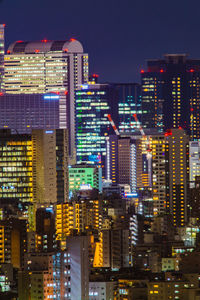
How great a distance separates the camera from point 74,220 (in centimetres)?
4906

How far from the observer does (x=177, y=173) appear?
2276 inches

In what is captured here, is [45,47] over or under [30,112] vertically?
over

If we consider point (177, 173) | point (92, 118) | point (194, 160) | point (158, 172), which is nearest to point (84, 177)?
point (194, 160)

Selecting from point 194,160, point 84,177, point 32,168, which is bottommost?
point 84,177

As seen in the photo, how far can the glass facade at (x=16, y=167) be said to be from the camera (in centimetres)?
5612

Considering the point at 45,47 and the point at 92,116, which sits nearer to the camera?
the point at 45,47

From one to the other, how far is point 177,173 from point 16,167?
659 centimetres

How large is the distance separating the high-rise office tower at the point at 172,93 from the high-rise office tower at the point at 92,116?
12.0 feet

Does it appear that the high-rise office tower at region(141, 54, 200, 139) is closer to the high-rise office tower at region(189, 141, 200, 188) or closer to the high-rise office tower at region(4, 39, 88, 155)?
the high-rise office tower at region(4, 39, 88, 155)

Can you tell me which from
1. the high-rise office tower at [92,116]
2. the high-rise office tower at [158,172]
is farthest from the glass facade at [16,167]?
the high-rise office tower at [92,116]

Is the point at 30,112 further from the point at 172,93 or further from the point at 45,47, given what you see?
the point at 172,93

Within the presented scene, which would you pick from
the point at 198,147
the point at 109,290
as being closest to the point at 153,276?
the point at 109,290

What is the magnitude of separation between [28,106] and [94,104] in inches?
360

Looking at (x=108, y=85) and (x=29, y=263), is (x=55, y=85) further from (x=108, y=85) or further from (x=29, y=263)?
(x=29, y=263)
